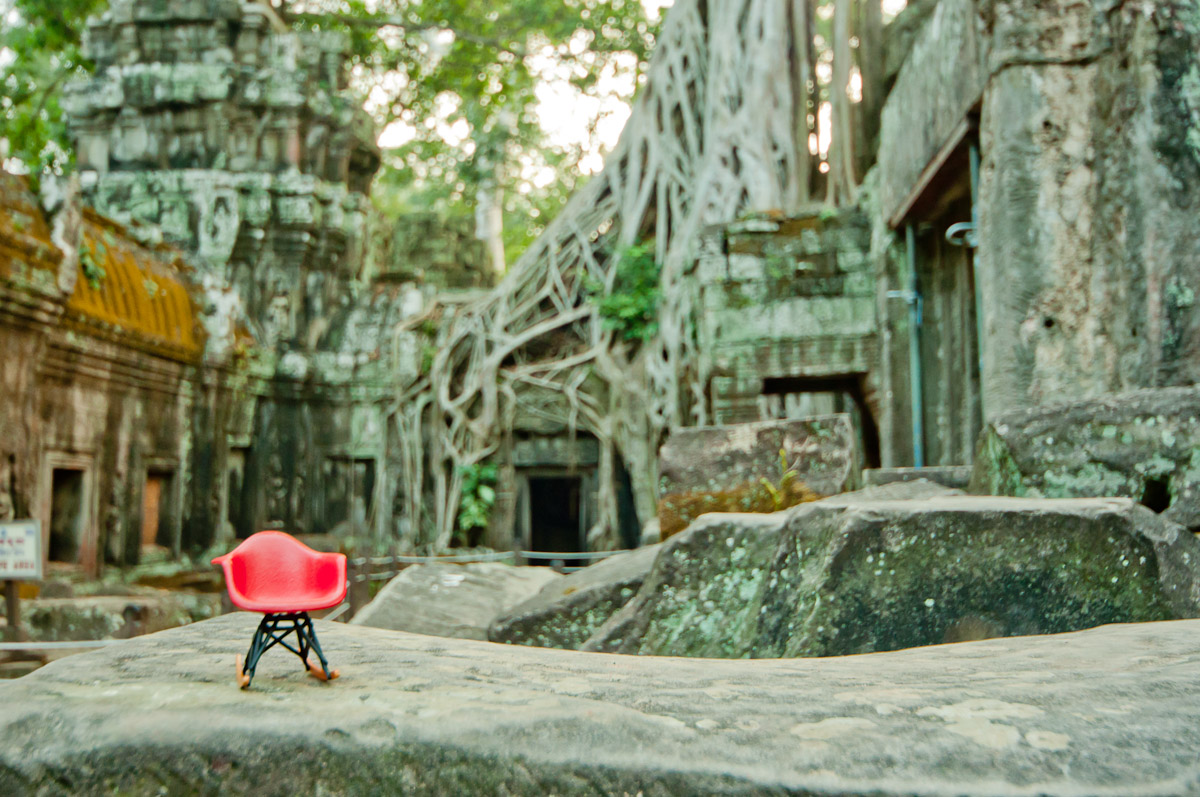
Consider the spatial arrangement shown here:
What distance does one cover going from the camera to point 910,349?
5598mm

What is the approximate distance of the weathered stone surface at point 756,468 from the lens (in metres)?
3.81

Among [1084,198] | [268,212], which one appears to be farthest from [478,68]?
[1084,198]

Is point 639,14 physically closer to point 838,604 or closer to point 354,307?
point 354,307

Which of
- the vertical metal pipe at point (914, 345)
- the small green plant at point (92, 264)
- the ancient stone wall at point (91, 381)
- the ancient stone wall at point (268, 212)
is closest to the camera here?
the vertical metal pipe at point (914, 345)

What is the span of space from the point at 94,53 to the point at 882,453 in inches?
423

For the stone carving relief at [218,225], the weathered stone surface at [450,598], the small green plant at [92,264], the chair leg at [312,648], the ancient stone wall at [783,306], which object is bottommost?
the weathered stone surface at [450,598]

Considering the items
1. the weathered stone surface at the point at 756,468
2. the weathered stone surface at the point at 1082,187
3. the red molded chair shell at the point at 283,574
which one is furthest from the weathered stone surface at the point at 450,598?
the weathered stone surface at the point at 1082,187

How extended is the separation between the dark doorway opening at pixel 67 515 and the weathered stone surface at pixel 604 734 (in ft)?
22.5

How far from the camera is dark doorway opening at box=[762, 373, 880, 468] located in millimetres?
6203

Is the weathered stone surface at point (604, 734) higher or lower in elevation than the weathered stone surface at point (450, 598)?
higher

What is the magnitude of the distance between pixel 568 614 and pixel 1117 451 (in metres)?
1.70

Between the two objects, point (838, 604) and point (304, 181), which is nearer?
point (838, 604)

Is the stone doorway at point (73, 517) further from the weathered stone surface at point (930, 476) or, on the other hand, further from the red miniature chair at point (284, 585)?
the red miniature chair at point (284, 585)

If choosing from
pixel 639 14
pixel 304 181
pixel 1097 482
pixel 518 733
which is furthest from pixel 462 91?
pixel 518 733
